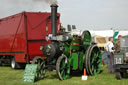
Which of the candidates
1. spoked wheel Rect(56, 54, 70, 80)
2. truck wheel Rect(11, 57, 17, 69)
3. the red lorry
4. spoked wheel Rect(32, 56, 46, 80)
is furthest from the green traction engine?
truck wheel Rect(11, 57, 17, 69)

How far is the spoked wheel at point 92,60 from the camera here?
32.1ft

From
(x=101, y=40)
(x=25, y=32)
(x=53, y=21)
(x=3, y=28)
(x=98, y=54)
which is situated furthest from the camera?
(x=101, y=40)

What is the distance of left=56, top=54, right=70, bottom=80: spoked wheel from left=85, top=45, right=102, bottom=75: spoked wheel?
1006 millimetres

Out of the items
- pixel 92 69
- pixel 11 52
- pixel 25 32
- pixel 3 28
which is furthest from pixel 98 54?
pixel 3 28

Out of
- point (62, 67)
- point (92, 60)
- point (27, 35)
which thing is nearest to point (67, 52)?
point (62, 67)

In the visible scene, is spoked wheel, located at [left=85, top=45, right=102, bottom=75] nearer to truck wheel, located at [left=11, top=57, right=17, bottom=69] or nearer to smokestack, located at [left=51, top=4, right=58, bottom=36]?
smokestack, located at [left=51, top=4, right=58, bottom=36]

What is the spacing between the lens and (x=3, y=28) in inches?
605

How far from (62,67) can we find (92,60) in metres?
1.98

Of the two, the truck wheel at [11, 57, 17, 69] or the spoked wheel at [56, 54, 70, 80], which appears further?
the truck wheel at [11, 57, 17, 69]

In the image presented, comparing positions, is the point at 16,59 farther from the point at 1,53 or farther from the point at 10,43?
the point at 1,53

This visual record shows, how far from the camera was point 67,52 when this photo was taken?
31.0 ft

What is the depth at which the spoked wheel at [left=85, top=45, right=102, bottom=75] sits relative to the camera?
32.1 ft

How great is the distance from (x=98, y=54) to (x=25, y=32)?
4037mm

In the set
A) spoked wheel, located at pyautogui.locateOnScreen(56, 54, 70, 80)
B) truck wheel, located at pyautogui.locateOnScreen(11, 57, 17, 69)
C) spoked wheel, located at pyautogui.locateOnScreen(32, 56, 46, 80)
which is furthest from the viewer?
truck wheel, located at pyautogui.locateOnScreen(11, 57, 17, 69)
